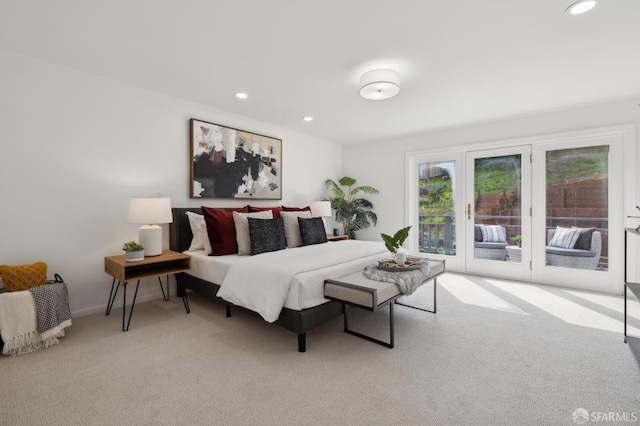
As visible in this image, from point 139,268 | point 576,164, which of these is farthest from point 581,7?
point 139,268

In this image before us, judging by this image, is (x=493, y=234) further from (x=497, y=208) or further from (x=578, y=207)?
(x=578, y=207)

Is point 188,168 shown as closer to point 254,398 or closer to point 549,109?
point 254,398

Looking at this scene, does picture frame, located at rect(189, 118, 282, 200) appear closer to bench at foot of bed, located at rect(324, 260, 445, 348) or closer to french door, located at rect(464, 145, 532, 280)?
bench at foot of bed, located at rect(324, 260, 445, 348)

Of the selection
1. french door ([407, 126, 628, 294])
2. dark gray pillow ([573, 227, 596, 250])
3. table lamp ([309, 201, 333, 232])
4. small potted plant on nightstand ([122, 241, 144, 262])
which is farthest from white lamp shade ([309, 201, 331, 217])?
dark gray pillow ([573, 227, 596, 250])

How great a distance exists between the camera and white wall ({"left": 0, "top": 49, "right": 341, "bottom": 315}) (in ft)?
8.29

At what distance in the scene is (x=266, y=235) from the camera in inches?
127

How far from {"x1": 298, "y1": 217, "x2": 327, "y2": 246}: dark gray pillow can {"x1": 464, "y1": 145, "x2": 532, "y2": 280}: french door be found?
2531 mm

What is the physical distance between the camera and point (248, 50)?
2451 millimetres

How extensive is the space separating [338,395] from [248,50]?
8.83 ft

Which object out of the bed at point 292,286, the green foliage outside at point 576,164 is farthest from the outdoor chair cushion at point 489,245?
the bed at point 292,286

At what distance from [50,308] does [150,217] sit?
1008mm

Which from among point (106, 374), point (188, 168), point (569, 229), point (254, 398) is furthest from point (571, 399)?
point (188, 168)

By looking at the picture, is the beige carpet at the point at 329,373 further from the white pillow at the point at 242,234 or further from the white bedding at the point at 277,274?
the white pillow at the point at 242,234

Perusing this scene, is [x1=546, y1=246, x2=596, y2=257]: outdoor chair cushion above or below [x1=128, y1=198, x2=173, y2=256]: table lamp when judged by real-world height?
below
